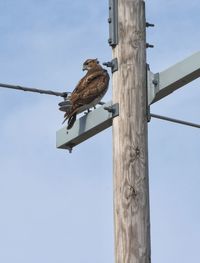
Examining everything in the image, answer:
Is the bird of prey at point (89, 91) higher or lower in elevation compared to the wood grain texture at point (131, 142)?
higher

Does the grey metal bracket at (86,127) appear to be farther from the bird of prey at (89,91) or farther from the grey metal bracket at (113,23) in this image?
the bird of prey at (89,91)

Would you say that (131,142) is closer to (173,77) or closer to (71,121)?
(173,77)

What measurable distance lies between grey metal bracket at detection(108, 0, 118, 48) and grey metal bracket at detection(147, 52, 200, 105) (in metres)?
0.35

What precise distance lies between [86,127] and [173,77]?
93 cm

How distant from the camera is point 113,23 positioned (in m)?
6.71

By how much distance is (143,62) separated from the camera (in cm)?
647

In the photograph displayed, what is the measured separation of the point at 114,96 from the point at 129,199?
2.75 ft

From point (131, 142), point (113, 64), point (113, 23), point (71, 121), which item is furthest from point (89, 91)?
point (131, 142)

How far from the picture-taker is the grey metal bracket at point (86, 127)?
6.69m

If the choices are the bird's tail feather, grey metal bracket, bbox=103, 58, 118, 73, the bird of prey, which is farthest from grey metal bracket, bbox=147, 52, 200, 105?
the bird of prey

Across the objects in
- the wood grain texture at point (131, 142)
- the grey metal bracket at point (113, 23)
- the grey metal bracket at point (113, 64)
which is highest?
the grey metal bracket at point (113, 23)

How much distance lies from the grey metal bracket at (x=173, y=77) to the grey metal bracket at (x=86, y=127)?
32 cm

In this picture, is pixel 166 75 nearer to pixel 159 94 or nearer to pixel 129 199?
pixel 159 94

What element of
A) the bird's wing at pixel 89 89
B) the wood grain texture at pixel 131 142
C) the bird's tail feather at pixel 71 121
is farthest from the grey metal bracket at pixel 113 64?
the bird's wing at pixel 89 89
